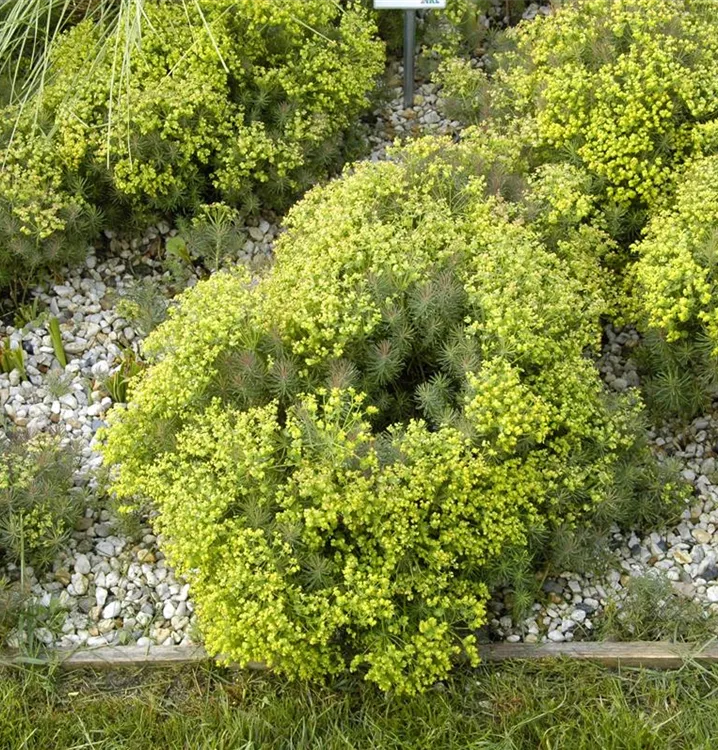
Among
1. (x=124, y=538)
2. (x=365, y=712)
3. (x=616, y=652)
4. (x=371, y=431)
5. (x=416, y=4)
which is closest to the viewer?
(x=365, y=712)

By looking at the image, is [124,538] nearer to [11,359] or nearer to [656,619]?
[11,359]

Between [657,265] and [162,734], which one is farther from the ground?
[657,265]

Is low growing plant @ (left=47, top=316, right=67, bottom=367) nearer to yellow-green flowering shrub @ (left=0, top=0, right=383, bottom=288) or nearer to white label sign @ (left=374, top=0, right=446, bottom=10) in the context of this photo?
yellow-green flowering shrub @ (left=0, top=0, right=383, bottom=288)

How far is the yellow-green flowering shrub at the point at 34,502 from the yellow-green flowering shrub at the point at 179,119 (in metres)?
0.99

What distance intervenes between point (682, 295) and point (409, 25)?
2155mm

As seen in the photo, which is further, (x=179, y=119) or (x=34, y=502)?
(x=179, y=119)

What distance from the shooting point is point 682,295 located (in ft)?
12.1

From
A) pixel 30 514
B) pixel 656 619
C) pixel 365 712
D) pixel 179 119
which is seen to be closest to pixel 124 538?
pixel 30 514

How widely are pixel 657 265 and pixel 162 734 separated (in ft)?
8.03

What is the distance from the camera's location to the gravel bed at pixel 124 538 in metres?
3.59

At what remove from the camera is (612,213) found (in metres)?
4.22

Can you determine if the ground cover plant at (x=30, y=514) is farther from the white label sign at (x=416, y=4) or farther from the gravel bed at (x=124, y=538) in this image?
the white label sign at (x=416, y=4)

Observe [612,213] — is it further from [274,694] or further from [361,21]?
[274,694]

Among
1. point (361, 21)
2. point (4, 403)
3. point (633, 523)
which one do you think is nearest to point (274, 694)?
point (633, 523)
